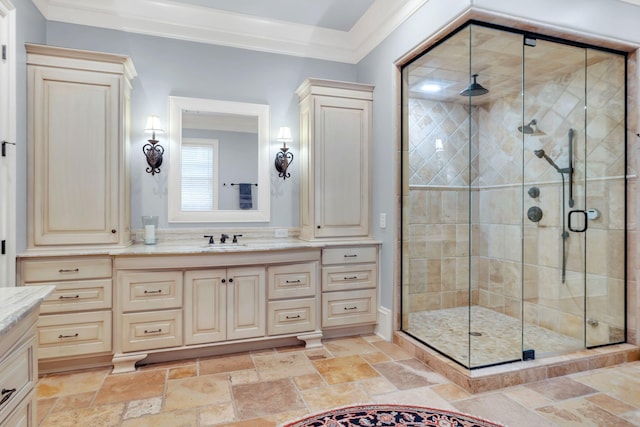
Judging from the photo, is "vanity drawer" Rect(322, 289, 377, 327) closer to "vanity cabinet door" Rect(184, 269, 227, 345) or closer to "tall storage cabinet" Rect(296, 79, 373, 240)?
"tall storage cabinet" Rect(296, 79, 373, 240)

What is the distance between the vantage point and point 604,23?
8.77 ft

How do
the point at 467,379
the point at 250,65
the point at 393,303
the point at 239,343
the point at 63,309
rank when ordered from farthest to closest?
the point at 250,65
the point at 393,303
the point at 239,343
the point at 63,309
the point at 467,379

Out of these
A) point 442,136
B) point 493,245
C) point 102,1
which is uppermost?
point 102,1

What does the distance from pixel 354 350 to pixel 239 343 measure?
0.93 meters

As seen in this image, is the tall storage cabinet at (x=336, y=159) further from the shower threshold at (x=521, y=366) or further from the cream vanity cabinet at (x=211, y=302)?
the shower threshold at (x=521, y=366)

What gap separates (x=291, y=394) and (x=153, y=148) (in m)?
2.28

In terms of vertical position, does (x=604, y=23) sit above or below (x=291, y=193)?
above

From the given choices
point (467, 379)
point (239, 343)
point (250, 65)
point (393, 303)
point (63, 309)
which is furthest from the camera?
point (250, 65)

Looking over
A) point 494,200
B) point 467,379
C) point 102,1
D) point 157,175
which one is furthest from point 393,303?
point 102,1

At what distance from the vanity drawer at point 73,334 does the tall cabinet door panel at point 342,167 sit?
5.85ft

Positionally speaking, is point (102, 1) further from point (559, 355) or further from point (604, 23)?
point (559, 355)

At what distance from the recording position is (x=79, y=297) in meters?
2.56

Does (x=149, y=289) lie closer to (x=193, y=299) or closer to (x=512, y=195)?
(x=193, y=299)

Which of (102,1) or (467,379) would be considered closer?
(467,379)
